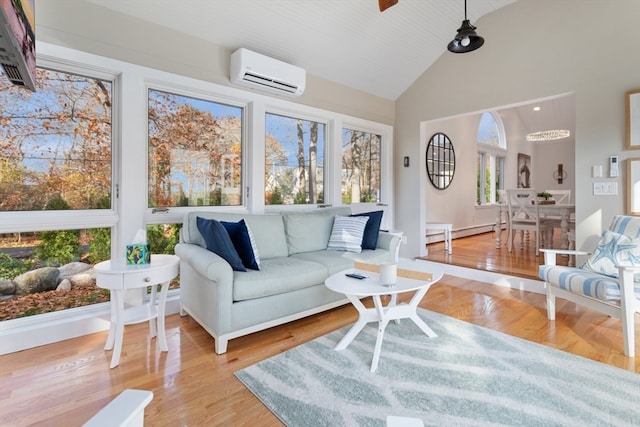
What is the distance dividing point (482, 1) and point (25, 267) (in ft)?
17.2

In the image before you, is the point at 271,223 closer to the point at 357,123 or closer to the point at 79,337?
the point at 79,337

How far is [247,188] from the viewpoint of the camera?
344 centimetres

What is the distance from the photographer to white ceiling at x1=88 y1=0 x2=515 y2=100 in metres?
2.82

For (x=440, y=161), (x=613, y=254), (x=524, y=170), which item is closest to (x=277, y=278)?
(x=613, y=254)

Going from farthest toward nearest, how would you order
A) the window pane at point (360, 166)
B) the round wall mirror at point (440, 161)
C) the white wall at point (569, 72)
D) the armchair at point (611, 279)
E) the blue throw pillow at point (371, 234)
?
the round wall mirror at point (440, 161)
the window pane at point (360, 166)
the blue throw pillow at point (371, 234)
the white wall at point (569, 72)
the armchair at point (611, 279)

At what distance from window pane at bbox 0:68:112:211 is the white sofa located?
827 mm

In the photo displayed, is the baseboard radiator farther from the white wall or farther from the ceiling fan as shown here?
the ceiling fan

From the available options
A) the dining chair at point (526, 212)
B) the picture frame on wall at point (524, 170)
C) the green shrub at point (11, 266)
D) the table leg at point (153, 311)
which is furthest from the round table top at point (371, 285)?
the picture frame on wall at point (524, 170)

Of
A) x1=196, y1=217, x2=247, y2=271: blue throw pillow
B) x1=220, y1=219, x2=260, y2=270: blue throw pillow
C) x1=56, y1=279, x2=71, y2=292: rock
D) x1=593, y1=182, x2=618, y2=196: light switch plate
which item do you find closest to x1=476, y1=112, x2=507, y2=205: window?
x1=593, y1=182, x2=618, y2=196: light switch plate

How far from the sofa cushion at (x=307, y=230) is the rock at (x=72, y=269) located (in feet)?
5.68

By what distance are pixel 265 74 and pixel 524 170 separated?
27.4 feet

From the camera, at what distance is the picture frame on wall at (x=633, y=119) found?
2.88 metres

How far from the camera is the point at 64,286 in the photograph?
2.49 m

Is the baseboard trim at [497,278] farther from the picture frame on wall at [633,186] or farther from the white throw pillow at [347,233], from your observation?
the white throw pillow at [347,233]
